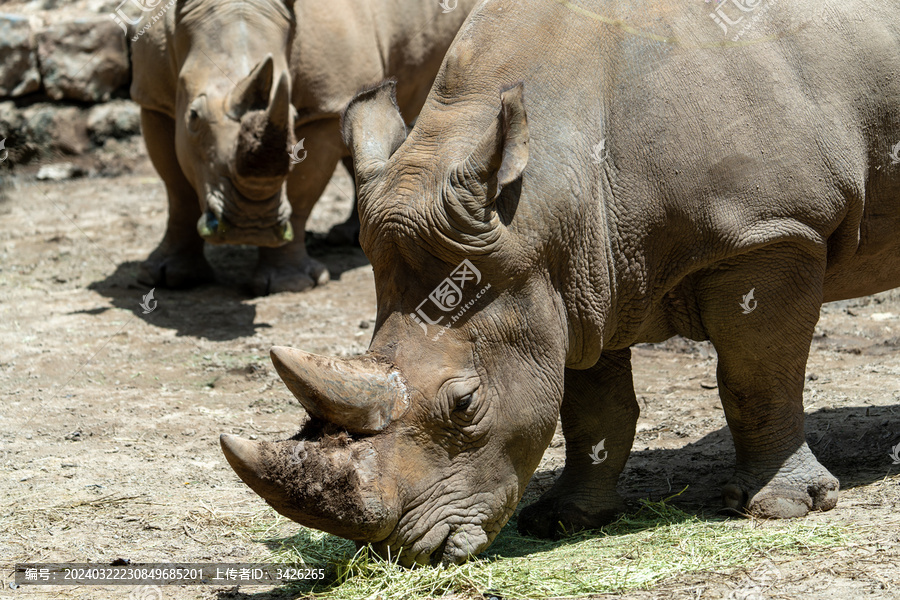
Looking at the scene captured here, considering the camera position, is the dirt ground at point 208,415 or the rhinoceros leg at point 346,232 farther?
the rhinoceros leg at point 346,232

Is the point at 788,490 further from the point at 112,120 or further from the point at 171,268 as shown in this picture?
the point at 112,120

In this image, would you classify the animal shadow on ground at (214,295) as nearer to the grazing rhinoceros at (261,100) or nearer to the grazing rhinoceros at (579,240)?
the grazing rhinoceros at (261,100)

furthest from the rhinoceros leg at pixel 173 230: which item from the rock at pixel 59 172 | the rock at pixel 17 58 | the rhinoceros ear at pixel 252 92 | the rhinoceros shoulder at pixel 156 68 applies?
the rock at pixel 17 58

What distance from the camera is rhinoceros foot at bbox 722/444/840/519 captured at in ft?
15.5

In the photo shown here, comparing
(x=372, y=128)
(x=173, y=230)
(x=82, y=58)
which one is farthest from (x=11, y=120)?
(x=372, y=128)

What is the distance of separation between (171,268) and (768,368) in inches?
255

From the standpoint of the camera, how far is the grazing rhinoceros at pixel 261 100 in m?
7.92

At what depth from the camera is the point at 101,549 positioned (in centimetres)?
481

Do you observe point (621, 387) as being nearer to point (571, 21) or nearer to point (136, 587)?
point (571, 21)

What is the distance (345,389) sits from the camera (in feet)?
12.5

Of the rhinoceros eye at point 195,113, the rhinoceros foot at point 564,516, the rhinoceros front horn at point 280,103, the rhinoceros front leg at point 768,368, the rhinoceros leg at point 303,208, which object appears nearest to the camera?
the rhinoceros front leg at point 768,368

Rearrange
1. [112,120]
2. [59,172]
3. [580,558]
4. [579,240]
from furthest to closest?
[112,120]
[59,172]
[580,558]
[579,240]

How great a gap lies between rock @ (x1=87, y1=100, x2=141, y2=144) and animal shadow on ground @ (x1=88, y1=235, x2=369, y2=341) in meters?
3.70

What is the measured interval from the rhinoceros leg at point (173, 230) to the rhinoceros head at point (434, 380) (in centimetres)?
590
